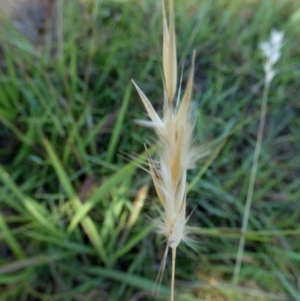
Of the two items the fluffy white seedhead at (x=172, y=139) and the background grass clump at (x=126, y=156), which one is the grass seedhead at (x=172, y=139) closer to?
the fluffy white seedhead at (x=172, y=139)

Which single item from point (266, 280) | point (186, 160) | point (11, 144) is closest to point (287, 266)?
point (266, 280)

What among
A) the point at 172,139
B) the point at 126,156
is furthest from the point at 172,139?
the point at 126,156

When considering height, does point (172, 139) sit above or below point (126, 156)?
below

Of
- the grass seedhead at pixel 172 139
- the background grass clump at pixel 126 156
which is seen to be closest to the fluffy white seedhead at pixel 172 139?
the grass seedhead at pixel 172 139

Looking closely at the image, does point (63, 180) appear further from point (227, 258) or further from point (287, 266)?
point (287, 266)

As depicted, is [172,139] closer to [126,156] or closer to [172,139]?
[172,139]
